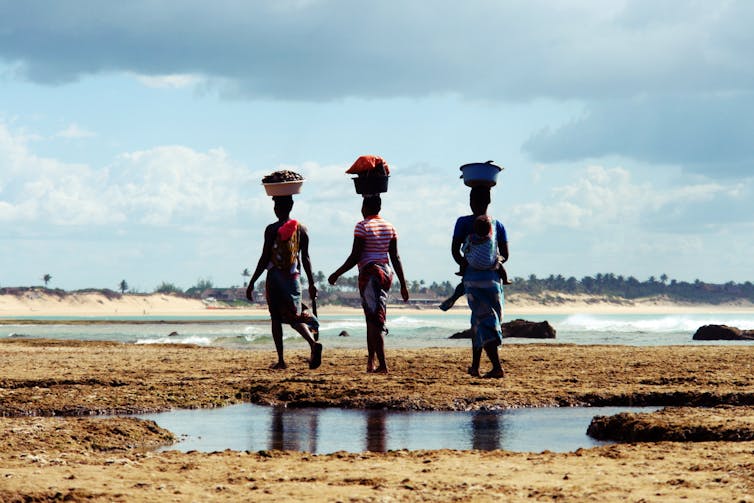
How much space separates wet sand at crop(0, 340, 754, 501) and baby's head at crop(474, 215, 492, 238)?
1601mm

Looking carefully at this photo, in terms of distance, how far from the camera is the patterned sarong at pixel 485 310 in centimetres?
1179

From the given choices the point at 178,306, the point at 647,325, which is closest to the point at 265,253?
the point at 647,325

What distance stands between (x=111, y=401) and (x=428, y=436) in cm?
339

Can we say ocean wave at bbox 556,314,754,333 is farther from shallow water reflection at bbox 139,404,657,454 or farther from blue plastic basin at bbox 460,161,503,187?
shallow water reflection at bbox 139,404,657,454

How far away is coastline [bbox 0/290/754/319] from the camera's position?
14425 centimetres

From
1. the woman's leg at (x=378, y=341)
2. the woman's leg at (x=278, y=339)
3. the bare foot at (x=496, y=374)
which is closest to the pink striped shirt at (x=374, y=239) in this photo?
the woman's leg at (x=378, y=341)

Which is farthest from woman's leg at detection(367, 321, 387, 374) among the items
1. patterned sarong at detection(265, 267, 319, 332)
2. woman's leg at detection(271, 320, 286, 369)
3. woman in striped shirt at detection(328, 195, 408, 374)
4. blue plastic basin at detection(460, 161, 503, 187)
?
blue plastic basin at detection(460, 161, 503, 187)

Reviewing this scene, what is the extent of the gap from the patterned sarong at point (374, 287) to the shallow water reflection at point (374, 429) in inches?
109

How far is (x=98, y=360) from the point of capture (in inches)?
590

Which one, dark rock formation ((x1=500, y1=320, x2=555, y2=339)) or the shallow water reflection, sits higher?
dark rock formation ((x1=500, y1=320, x2=555, y2=339))

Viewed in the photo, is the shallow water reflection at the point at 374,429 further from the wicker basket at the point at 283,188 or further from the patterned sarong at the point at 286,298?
the wicker basket at the point at 283,188

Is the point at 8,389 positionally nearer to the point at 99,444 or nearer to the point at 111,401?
the point at 111,401

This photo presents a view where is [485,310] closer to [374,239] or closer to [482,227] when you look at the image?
[482,227]

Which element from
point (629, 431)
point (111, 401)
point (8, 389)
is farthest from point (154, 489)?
point (8, 389)
